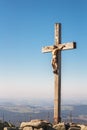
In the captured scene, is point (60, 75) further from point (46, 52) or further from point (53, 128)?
point (53, 128)

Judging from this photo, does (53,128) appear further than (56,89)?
No

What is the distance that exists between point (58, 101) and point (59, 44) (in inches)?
108

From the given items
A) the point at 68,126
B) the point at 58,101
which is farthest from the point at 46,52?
the point at 68,126

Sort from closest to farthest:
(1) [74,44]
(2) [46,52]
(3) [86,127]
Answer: (3) [86,127] < (1) [74,44] < (2) [46,52]

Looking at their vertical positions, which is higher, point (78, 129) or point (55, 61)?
point (55, 61)

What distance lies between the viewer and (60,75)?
62.2 feet

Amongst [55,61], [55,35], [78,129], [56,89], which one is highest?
[55,35]

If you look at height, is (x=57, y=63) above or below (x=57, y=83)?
above

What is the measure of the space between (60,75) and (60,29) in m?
2.22

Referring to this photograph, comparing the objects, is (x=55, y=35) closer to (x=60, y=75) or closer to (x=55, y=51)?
(x=55, y=51)

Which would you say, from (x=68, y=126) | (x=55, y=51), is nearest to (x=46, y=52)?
(x=55, y=51)

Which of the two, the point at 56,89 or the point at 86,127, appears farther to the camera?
the point at 56,89

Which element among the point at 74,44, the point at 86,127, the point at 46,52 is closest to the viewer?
the point at 86,127

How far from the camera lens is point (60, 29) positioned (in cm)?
1903
